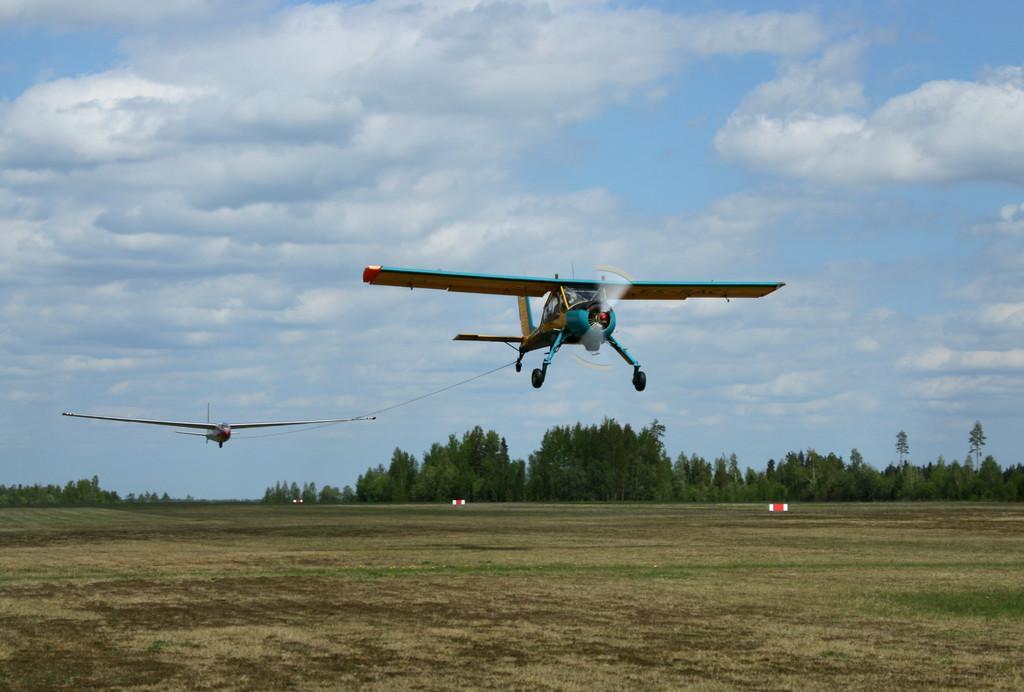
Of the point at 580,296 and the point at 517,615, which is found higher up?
the point at 580,296

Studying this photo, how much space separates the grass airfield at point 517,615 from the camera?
1507cm

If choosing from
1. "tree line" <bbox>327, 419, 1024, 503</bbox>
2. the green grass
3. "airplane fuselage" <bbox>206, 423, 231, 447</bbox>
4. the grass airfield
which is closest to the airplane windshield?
the grass airfield

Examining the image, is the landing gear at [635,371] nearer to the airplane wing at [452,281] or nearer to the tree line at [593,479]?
the airplane wing at [452,281]

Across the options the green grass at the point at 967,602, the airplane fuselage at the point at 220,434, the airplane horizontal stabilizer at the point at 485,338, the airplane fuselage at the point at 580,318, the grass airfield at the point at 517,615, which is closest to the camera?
the grass airfield at the point at 517,615

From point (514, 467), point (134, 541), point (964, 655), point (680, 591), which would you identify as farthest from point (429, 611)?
point (514, 467)

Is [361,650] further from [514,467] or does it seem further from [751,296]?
[514,467]

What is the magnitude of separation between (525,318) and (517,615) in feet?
59.4

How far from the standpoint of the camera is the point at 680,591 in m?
24.2

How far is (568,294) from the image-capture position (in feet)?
102

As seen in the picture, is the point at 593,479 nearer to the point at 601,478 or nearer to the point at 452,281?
the point at 601,478

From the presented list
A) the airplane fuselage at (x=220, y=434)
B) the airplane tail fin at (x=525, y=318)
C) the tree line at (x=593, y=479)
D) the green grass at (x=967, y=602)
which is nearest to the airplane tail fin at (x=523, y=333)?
the airplane tail fin at (x=525, y=318)

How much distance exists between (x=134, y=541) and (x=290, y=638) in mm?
27957

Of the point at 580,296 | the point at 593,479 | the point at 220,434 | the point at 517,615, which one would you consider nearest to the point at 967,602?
the point at 517,615

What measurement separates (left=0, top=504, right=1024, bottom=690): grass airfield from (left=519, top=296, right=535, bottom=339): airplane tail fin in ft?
23.9
